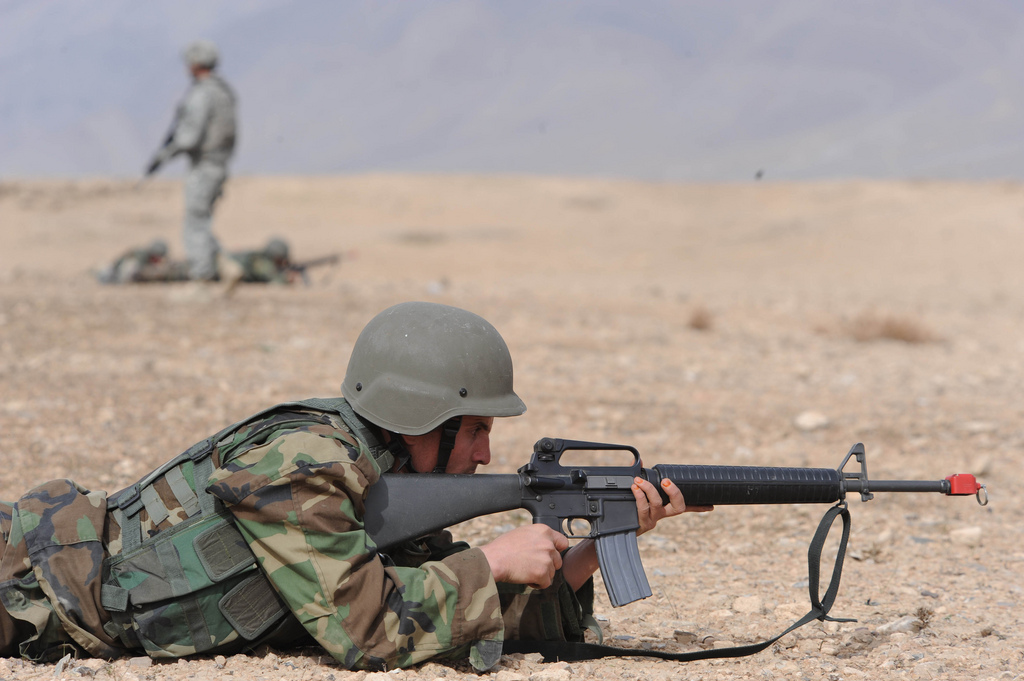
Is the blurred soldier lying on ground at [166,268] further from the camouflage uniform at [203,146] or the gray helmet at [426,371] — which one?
the gray helmet at [426,371]

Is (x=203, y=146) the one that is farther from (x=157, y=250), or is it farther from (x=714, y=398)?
(x=714, y=398)

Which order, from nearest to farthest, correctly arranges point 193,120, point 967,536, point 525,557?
point 525,557
point 967,536
point 193,120

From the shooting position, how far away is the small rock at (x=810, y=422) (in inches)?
251

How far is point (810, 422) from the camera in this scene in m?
6.41

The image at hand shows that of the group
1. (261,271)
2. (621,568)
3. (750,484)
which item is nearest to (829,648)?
(750,484)

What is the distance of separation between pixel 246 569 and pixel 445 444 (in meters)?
0.62

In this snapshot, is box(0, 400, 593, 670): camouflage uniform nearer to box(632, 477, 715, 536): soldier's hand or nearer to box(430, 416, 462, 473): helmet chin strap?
box(430, 416, 462, 473): helmet chin strap

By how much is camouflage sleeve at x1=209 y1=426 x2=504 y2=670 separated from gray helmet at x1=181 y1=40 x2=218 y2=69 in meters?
9.51

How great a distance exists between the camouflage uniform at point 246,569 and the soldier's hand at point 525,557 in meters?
0.05

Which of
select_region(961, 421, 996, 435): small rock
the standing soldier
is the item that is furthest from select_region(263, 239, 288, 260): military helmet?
select_region(961, 421, 996, 435): small rock

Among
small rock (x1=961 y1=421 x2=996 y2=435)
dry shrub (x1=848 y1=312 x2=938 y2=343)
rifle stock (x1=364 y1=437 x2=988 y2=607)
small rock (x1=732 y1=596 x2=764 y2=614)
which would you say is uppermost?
dry shrub (x1=848 y1=312 x2=938 y2=343)

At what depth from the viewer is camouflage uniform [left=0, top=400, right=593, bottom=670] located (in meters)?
2.27

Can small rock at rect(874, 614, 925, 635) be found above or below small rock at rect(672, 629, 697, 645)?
above

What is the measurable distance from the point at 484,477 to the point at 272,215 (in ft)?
98.8
